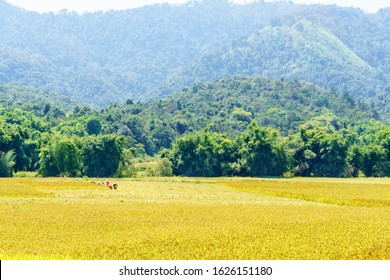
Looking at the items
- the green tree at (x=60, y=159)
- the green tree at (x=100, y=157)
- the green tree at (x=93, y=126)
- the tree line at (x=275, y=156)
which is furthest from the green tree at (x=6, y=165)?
the green tree at (x=93, y=126)

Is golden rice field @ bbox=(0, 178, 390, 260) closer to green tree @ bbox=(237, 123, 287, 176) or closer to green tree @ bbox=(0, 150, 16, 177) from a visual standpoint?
green tree @ bbox=(0, 150, 16, 177)

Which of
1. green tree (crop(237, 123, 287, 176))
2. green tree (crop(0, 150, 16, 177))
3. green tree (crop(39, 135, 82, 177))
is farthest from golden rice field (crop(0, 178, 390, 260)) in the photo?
green tree (crop(237, 123, 287, 176))

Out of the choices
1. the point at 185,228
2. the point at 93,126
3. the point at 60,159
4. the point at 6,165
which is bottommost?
the point at 6,165

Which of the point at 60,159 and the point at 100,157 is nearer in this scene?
the point at 60,159

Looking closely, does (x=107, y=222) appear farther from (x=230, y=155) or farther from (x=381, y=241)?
(x=230, y=155)

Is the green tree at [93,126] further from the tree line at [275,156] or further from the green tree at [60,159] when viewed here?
the green tree at [60,159]

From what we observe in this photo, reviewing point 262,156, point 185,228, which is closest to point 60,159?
point 262,156

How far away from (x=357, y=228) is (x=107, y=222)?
13.2m

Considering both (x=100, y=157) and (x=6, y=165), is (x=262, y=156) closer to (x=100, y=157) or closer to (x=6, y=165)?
(x=100, y=157)

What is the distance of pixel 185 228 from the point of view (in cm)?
3095

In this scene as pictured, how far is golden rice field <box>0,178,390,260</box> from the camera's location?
80.2ft

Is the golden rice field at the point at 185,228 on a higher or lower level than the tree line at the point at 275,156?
higher

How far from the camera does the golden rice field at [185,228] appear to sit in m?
24.5
